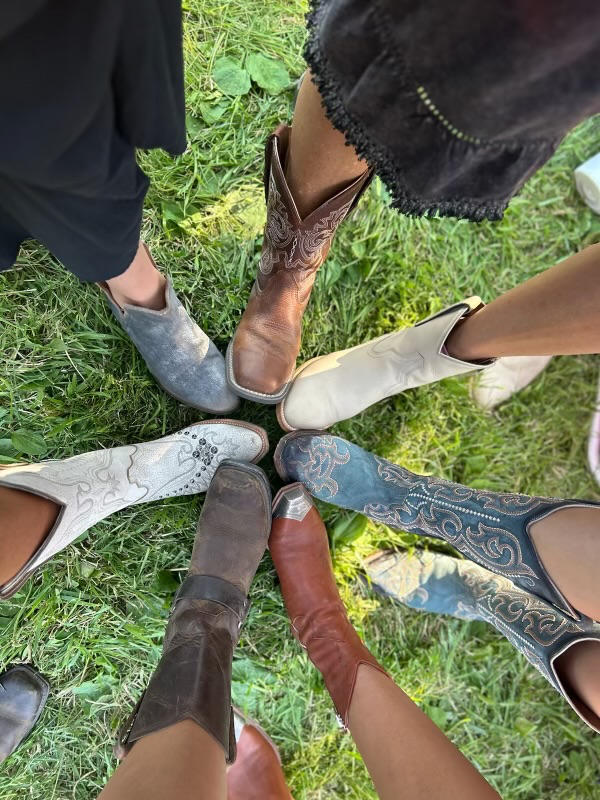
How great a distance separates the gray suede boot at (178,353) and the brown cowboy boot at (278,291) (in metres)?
0.05

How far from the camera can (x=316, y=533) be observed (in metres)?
1.43

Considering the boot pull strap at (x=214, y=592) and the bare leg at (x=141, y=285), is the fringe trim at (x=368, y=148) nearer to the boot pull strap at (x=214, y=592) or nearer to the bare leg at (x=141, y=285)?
the bare leg at (x=141, y=285)

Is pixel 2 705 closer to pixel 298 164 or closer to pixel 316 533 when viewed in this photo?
pixel 316 533

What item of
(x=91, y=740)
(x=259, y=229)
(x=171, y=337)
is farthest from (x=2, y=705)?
(x=259, y=229)

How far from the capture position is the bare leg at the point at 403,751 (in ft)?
2.92

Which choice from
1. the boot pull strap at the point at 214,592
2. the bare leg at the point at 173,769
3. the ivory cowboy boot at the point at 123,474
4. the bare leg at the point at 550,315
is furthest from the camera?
the boot pull strap at the point at 214,592

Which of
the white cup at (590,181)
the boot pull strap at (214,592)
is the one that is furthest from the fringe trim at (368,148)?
the white cup at (590,181)

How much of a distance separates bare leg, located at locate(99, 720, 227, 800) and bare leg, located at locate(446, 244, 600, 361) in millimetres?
916

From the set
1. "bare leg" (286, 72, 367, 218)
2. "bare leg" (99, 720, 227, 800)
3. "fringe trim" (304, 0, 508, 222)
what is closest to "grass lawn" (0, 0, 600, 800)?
"bare leg" (286, 72, 367, 218)

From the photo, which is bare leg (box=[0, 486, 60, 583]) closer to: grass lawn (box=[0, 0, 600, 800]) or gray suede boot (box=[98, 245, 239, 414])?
grass lawn (box=[0, 0, 600, 800])

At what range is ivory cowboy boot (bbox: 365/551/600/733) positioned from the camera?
1086mm

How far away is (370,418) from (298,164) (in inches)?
30.8

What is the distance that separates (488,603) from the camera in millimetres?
1374

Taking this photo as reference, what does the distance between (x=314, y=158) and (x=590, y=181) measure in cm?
119
